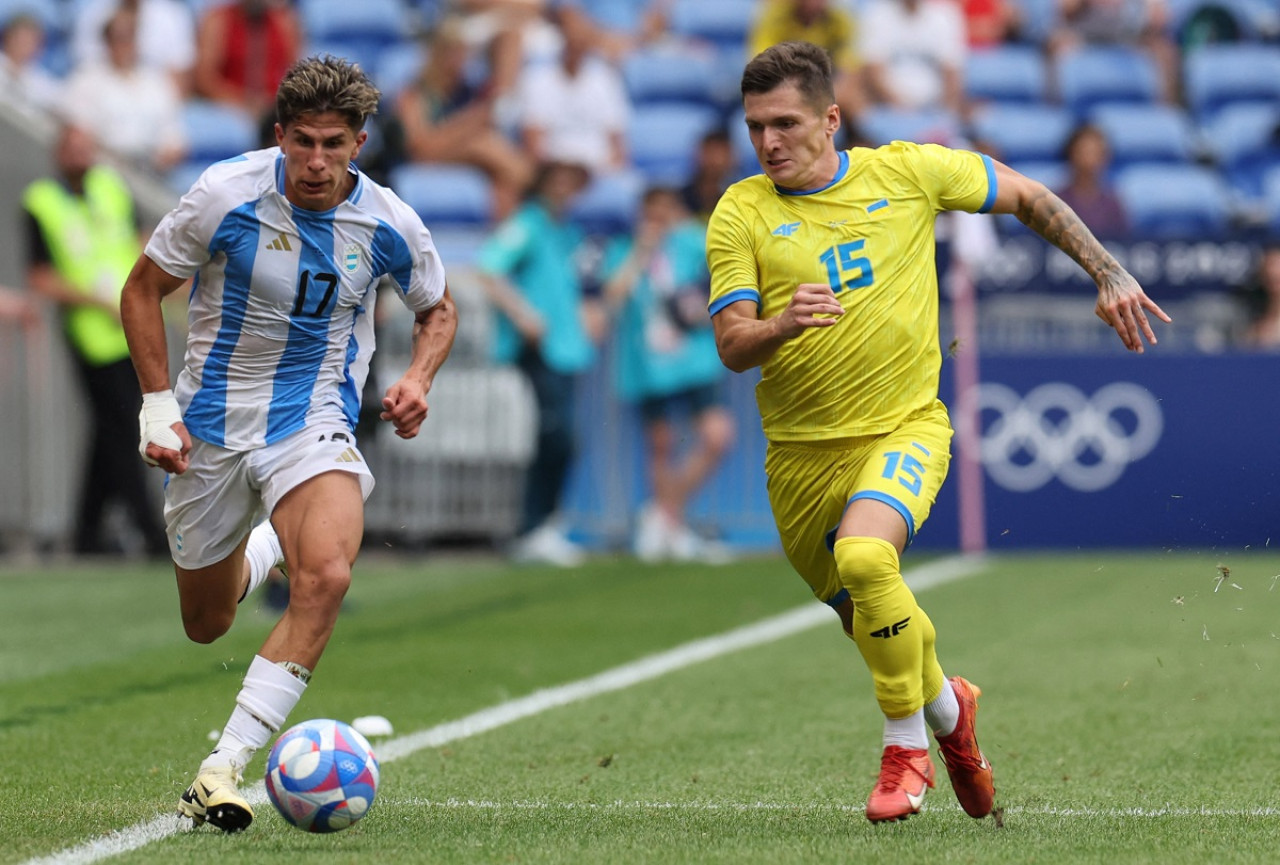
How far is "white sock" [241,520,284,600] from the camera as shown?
6.83 m

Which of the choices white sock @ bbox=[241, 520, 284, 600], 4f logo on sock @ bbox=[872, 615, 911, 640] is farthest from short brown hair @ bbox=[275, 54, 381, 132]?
4f logo on sock @ bbox=[872, 615, 911, 640]

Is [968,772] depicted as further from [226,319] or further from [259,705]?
[226,319]

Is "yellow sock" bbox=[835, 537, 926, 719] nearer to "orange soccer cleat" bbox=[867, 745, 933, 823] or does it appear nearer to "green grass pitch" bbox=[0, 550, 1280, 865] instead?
"orange soccer cleat" bbox=[867, 745, 933, 823]

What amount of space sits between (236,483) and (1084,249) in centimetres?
271

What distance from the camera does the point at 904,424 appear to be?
619 centimetres

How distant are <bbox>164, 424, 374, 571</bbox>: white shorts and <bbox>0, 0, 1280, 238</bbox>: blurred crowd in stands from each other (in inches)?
403

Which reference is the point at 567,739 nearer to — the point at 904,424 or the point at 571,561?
the point at 904,424

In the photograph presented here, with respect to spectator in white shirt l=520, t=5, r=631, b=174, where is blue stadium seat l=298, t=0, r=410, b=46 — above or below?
above

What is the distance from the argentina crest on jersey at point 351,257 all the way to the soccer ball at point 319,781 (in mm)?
1474

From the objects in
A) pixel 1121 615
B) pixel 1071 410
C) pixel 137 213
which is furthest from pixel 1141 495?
pixel 137 213

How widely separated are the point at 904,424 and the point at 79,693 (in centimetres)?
433

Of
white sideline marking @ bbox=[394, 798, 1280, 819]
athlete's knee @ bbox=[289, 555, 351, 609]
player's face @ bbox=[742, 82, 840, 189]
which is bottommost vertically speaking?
white sideline marking @ bbox=[394, 798, 1280, 819]

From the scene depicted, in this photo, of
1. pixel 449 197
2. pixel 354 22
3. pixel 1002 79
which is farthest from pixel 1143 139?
pixel 354 22

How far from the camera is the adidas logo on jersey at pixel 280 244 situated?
241 inches
